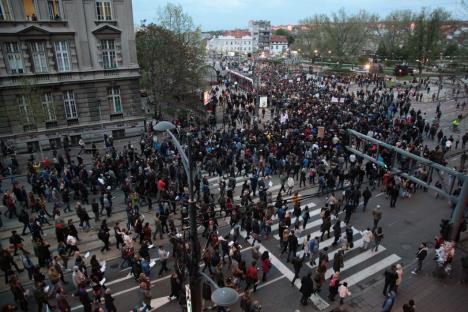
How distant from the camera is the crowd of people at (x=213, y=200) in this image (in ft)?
41.1

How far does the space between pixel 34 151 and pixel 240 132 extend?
57.4ft

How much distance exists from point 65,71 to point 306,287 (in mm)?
26279

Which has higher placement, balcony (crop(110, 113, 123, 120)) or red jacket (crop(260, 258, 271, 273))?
balcony (crop(110, 113, 123, 120))

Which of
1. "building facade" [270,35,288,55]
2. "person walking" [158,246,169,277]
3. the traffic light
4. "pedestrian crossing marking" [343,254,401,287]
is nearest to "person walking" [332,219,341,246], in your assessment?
"pedestrian crossing marking" [343,254,401,287]

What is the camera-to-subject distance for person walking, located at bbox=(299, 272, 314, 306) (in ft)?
38.8

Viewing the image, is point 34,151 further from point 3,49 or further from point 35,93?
point 3,49

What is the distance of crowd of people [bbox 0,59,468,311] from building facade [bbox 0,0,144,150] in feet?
15.0

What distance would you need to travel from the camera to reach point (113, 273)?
14.2 meters

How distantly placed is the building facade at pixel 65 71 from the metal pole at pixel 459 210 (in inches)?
1032

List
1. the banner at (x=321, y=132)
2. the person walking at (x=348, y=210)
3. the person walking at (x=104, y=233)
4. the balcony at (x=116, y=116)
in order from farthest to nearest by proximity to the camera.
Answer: the balcony at (x=116, y=116) → the banner at (x=321, y=132) → the person walking at (x=348, y=210) → the person walking at (x=104, y=233)

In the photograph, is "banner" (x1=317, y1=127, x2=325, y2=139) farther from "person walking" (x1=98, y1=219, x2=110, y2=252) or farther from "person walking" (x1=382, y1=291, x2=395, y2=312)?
"person walking" (x1=98, y1=219, x2=110, y2=252)

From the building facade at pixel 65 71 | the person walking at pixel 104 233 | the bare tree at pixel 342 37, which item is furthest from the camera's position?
the bare tree at pixel 342 37

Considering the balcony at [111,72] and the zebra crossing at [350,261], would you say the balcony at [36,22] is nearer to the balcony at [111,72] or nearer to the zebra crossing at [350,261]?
the balcony at [111,72]

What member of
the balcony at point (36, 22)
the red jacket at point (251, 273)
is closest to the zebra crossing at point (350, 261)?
the red jacket at point (251, 273)
